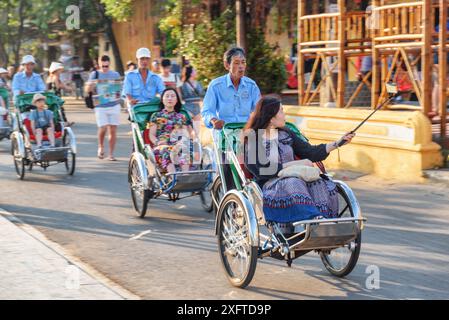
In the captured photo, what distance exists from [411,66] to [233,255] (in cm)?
810

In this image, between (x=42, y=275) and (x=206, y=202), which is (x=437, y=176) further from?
(x=42, y=275)

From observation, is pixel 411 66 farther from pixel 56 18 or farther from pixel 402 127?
pixel 56 18

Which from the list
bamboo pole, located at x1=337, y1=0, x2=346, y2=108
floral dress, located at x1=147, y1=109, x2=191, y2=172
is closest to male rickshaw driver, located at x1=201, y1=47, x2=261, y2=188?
floral dress, located at x1=147, y1=109, x2=191, y2=172

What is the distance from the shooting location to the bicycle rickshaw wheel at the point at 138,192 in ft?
31.9

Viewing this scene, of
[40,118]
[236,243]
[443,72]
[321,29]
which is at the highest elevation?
[321,29]

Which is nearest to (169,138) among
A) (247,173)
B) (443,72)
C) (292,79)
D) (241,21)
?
(247,173)

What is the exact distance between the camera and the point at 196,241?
27.7 feet

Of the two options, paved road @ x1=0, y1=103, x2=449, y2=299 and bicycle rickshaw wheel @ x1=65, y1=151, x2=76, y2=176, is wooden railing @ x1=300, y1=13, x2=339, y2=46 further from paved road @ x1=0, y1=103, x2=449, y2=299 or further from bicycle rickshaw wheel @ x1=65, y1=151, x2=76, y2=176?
bicycle rickshaw wheel @ x1=65, y1=151, x2=76, y2=176

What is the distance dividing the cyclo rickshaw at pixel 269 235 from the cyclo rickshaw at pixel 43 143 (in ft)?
21.7

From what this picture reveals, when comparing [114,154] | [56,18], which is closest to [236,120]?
[114,154]

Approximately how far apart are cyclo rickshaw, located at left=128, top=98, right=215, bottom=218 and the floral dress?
0.29ft

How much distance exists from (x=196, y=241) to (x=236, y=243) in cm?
192

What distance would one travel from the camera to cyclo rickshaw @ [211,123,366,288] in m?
6.11

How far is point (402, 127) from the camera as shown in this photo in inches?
480
